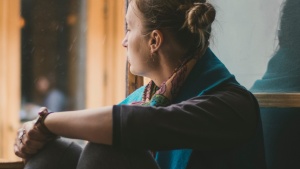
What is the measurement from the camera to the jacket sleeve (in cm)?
95

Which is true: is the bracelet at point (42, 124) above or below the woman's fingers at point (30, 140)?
above

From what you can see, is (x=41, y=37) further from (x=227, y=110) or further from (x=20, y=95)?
(x=227, y=110)

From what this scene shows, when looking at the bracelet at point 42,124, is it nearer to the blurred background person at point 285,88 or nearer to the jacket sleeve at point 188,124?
the jacket sleeve at point 188,124

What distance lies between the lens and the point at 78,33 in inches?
77.5

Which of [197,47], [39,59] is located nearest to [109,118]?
[197,47]

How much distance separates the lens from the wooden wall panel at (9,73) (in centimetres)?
187

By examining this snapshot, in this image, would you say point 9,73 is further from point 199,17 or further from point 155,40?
point 199,17

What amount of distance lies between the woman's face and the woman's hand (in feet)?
0.93

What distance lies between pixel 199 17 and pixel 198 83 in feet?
0.54

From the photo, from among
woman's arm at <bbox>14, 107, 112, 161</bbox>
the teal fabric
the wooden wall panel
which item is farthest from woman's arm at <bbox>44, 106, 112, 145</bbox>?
the wooden wall panel

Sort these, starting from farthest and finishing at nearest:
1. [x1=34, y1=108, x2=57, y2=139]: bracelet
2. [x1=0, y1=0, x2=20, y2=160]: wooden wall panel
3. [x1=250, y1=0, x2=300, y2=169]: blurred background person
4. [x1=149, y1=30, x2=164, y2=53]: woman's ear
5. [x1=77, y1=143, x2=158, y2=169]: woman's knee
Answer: [x1=0, y1=0, x2=20, y2=160]: wooden wall panel
[x1=250, y1=0, x2=300, y2=169]: blurred background person
[x1=149, y1=30, x2=164, y2=53]: woman's ear
[x1=34, y1=108, x2=57, y2=139]: bracelet
[x1=77, y1=143, x2=158, y2=169]: woman's knee

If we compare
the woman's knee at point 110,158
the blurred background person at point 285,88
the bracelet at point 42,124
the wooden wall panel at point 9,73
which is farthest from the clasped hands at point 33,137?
the wooden wall panel at point 9,73

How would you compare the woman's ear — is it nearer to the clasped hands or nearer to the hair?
the hair

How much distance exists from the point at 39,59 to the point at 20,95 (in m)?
0.20
